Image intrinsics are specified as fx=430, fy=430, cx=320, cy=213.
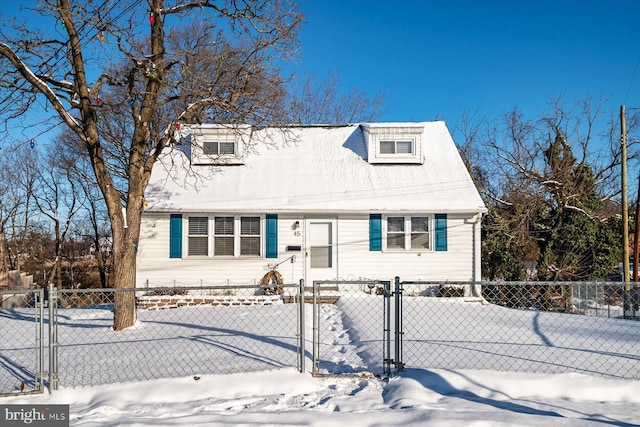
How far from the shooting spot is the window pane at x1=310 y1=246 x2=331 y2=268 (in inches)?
518

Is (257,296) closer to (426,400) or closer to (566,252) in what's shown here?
(426,400)

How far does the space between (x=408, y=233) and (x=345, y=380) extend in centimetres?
835

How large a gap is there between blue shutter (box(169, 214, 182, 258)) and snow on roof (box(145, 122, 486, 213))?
1.27ft

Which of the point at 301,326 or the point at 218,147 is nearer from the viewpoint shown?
the point at 301,326

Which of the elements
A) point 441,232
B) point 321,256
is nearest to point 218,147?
point 321,256

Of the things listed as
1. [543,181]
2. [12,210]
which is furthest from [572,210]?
[12,210]

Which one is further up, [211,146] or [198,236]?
[211,146]

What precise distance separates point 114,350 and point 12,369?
1.35m

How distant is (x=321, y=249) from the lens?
13.2 metres

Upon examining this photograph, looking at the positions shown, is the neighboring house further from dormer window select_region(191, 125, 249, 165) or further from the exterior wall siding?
dormer window select_region(191, 125, 249, 165)

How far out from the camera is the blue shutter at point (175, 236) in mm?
12656

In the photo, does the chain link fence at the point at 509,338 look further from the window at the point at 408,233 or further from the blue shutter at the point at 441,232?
the window at the point at 408,233

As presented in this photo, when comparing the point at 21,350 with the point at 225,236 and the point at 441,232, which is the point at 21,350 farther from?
the point at 441,232

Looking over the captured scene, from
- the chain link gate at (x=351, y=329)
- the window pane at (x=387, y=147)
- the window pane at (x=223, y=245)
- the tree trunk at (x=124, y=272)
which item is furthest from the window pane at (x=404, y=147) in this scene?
the tree trunk at (x=124, y=272)
